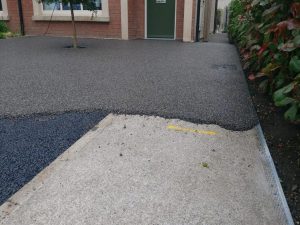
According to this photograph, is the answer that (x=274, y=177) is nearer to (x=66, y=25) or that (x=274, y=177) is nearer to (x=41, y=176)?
(x=41, y=176)

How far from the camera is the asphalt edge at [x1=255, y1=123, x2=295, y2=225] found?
2.11m

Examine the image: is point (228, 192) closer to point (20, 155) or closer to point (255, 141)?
point (255, 141)

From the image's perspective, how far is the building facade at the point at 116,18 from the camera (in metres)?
11.5

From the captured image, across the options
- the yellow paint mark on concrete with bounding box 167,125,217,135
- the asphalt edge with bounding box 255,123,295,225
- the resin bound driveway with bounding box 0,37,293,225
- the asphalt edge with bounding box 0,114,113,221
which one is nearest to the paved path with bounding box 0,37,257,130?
the resin bound driveway with bounding box 0,37,293,225

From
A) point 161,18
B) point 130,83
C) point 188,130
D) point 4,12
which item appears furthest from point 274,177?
point 4,12

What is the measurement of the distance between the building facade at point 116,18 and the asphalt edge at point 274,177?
8.60 m

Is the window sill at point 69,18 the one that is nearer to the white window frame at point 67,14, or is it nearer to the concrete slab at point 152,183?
the white window frame at point 67,14

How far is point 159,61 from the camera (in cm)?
765

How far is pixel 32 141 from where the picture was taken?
3072 millimetres

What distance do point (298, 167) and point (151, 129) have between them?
1.43 m

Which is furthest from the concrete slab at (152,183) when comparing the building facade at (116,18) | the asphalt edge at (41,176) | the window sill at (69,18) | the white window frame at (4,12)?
the white window frame at (4,12)

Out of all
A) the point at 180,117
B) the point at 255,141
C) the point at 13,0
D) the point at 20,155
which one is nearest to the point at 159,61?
the point at 180,117

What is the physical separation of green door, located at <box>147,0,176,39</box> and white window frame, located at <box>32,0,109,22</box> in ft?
5.14

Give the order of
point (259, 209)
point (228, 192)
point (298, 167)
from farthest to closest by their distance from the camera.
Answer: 1. point (298, 167)
2. point (228, 192)
3. point (259, 209)
